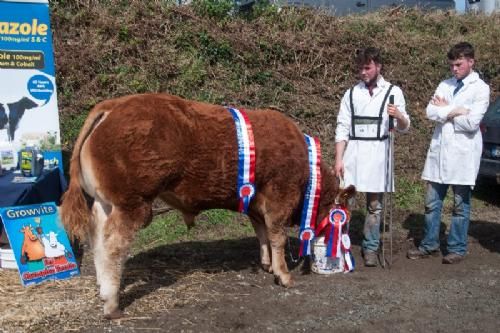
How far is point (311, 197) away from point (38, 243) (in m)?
2.52

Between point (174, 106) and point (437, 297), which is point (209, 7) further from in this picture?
point (437, 297)

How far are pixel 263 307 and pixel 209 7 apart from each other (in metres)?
7.90

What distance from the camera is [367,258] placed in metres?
5.73

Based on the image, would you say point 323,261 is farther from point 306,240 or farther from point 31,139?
point 31,139

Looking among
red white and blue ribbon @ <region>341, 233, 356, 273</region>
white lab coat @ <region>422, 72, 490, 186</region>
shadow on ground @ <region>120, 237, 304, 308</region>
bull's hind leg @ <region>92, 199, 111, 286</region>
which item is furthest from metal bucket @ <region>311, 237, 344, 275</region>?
bull's hind leg @ <region>92, 199, 111, 286</region>

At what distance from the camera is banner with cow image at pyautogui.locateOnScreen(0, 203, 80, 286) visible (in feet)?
16.3

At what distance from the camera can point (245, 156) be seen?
4621mm

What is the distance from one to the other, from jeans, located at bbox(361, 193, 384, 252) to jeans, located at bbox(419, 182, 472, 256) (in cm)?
54

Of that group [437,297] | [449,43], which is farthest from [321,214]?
[449,43]

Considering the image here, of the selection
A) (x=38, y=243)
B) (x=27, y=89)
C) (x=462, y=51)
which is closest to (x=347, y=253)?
(x=462, y=51)

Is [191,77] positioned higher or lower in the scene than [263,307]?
higher

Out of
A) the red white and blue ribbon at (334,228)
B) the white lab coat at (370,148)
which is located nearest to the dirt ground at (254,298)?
the red white and blue ribbon at (334,228)

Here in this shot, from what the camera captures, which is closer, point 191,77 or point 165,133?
point 165,133

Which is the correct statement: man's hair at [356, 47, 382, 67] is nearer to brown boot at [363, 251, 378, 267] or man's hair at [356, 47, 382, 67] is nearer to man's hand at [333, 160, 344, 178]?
man's hand at [333, 160, 344, 178]
